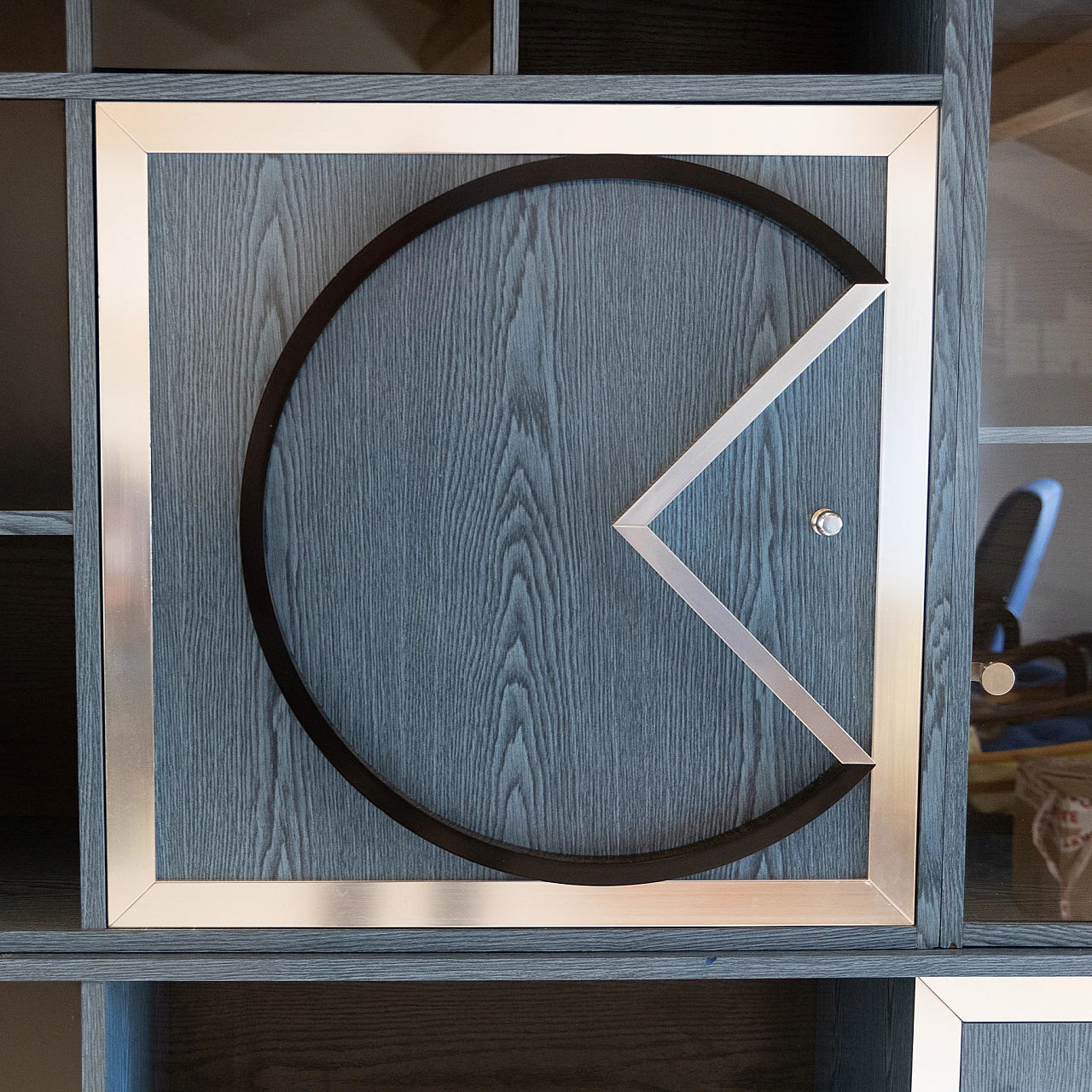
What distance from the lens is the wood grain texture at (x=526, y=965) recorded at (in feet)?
1.92

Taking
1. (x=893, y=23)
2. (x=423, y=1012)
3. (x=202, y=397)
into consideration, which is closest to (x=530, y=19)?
(x=893, y=23)

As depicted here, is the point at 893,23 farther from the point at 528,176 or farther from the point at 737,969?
the point at 737,969

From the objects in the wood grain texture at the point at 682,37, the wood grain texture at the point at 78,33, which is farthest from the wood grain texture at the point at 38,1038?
the wood grain texture at the point at 682,37

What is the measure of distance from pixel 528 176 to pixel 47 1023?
26.3 inches

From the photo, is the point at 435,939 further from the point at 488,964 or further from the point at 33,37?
the point at 33,37

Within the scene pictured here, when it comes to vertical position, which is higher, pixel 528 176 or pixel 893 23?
pixel 893 23

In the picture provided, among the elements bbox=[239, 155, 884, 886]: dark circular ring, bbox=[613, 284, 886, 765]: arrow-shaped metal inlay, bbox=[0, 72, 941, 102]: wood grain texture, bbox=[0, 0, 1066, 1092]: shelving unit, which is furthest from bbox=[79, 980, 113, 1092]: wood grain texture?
bbox=[0, 72, 941, 102]: wood grain texture

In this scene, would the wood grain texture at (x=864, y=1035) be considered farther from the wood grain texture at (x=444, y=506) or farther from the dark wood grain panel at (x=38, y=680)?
the dark wood grain panel at (x=38, y=680)

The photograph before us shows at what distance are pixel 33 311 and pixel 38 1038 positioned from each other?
19.9 inches

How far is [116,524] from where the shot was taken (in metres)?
0.56

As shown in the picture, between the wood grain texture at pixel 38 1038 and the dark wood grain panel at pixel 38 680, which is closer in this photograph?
the wood grain texture at pixel 38 1038

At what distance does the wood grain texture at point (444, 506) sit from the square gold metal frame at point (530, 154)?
0.05ft

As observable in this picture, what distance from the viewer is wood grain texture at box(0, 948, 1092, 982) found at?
59cm

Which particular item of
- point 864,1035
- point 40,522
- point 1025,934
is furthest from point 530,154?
point 864,1035
